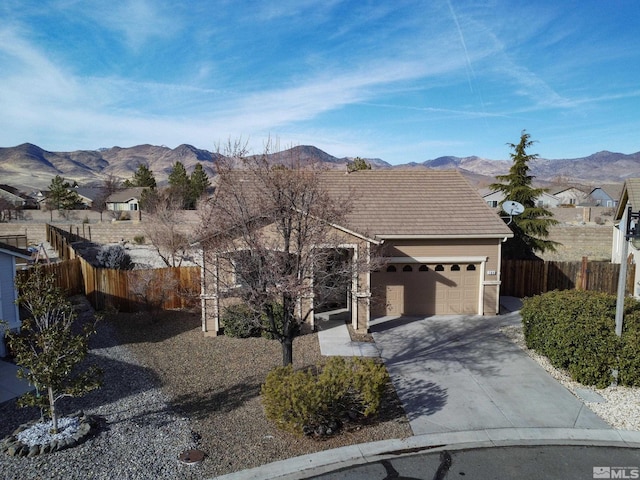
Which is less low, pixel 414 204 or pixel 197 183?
pixel 197 183

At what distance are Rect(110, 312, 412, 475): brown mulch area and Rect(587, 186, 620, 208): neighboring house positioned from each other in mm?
81472

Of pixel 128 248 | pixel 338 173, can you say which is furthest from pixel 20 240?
pixel 338 173

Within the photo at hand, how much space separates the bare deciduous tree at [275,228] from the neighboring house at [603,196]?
272 feet

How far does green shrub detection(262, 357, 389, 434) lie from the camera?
8.20 metres

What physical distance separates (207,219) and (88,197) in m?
82.1

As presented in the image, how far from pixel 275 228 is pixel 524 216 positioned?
52.4ft

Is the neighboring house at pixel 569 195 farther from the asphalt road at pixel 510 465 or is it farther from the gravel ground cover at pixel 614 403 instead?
the asphalt road at pixel 510 465

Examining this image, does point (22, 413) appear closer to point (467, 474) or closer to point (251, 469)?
point (251, 469)

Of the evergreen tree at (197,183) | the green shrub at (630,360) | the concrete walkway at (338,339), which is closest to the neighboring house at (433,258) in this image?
the concrete walkway at (338,339)

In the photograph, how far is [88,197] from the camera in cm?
8250

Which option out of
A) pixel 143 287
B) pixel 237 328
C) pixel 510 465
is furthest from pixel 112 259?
pixel 510 465

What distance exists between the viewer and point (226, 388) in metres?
10.7

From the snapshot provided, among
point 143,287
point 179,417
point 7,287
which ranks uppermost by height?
point 7,287

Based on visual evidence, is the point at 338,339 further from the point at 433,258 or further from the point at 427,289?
the point at 433,258
